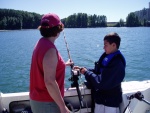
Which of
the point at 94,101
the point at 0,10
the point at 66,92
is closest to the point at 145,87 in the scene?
the point at 94,101

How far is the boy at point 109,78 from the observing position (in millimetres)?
2795

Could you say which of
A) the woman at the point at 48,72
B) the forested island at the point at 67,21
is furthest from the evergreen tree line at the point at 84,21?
the woman at the point at 48,72

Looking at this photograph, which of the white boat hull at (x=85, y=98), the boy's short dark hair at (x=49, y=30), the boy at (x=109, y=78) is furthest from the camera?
the white boat hull at (x=85, y=98)

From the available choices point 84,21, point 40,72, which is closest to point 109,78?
point 40,72

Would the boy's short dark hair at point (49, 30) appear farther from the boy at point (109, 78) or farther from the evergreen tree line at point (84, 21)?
the evergreen tree line at point (84, 21)

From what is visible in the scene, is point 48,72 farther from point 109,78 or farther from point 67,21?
point 67,21

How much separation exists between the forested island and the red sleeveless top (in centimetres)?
8197

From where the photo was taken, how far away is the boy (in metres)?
2.79

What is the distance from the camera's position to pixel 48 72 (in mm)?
2021

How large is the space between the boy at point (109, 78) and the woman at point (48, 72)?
2.51ft

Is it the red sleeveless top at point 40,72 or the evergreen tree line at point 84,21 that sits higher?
the evergreen tree line at point 84,21

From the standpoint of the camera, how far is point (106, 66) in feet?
9.41

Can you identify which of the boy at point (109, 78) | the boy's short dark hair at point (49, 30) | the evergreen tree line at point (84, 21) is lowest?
the boy at point (109, 78)

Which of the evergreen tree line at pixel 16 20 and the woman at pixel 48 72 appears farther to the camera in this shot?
the evergreen tree line at pixel 16 20
